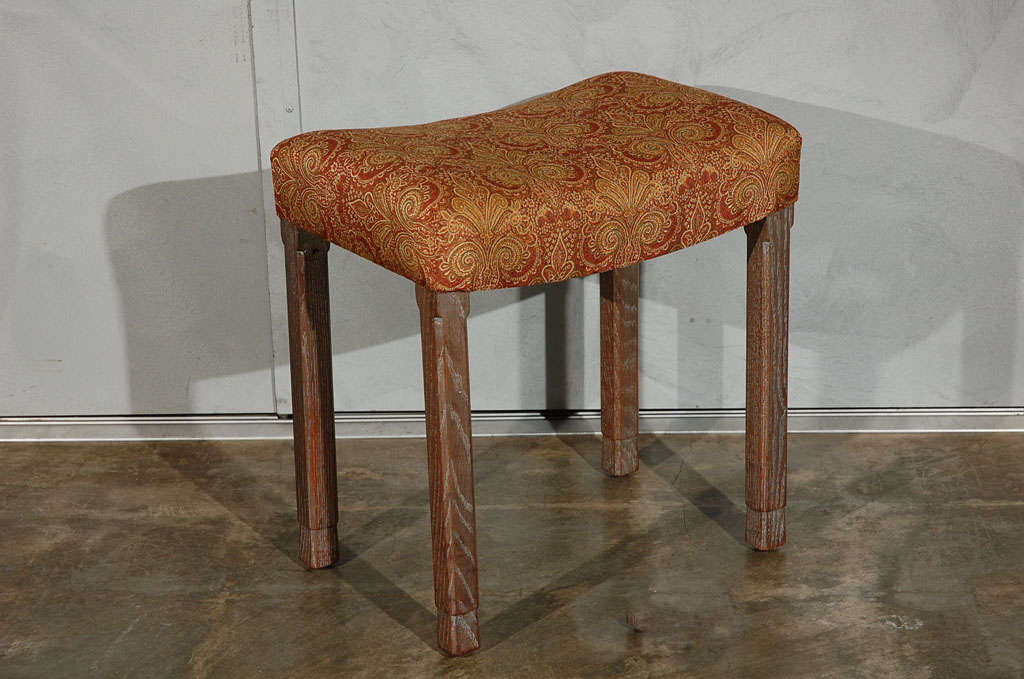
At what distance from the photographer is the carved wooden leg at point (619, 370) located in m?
1.68

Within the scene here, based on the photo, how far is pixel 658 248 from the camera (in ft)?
4.26

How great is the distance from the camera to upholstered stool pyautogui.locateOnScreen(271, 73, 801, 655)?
3.93 ft

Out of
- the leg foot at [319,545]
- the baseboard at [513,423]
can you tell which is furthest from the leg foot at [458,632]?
the baseboard at [513,423]

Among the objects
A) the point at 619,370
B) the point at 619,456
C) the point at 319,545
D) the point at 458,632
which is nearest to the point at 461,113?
the point at 619,370

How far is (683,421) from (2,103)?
1.06 metres

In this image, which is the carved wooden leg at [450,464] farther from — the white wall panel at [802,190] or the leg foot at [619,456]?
the white wall panel at [802,190]

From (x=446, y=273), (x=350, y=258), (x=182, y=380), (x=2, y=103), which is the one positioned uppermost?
(x=2, y=103)

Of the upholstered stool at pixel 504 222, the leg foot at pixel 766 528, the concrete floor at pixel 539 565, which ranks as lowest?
the concrete floor at pixel 539 565

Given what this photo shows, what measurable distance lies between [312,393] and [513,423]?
0.50 m

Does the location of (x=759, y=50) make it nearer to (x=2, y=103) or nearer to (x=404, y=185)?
(x=404, y=185)

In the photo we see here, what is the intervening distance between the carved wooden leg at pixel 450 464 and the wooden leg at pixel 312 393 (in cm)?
21

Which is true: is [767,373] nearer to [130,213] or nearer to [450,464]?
[450,464]

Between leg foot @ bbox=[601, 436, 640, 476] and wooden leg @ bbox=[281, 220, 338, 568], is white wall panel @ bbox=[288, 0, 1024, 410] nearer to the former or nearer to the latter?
leg foot @ bbox=[601, 436, 640, 476]

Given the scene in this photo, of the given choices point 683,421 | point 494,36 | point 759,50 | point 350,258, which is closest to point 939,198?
point 759,50
